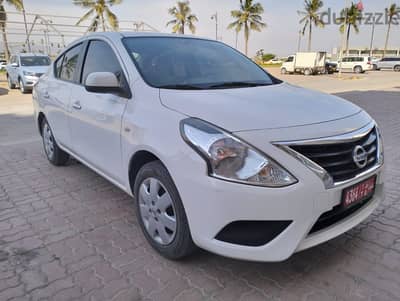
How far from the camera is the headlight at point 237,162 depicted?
1756 millimetres

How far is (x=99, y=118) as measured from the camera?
9.33 ft

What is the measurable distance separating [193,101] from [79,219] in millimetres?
1702

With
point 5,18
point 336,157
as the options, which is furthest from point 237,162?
point 5,18

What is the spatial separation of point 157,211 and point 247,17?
145 feet

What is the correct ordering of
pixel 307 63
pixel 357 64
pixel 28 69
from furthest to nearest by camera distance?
pixel 357 64 < pixel 307 63 < pixel 28 69

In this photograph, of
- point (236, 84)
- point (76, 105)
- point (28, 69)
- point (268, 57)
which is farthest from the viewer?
point (268, 57)

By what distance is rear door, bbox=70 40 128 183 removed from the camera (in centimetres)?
264

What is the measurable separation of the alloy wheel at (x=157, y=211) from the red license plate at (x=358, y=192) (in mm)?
1077

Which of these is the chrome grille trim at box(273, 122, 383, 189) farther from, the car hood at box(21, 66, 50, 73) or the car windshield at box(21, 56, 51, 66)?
the car windshield at box(21, 56, 51, 66)

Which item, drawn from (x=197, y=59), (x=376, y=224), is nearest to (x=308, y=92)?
(x=197, y=59)

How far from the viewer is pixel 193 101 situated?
215 centimetres

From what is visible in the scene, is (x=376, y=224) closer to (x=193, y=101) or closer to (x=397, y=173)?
(x=397, y=173)

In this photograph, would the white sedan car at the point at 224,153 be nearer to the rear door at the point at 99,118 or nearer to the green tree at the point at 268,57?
the rear door at the point at 99,118

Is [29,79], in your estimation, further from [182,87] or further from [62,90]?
[182,87]
